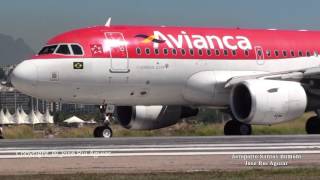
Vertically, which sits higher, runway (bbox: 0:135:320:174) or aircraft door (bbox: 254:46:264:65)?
aircraft door (bbox: 254:46:264:65)

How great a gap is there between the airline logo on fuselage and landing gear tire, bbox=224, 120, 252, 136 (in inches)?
121

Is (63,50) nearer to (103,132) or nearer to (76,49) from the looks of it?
(76,49)

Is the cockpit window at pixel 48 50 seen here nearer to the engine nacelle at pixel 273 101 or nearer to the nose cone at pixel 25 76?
the nose cone at pixel 25 76

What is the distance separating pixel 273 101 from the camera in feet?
85.3

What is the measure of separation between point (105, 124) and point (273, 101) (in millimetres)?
5849

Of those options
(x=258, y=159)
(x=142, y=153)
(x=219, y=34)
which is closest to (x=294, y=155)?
(x=258, y=159)

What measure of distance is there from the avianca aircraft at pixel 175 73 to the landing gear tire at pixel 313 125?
0.13 feet

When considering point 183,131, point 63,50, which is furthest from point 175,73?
point 183,131

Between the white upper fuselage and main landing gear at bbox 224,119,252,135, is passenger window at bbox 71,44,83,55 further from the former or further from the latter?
main landing gear at bbox 224,119,252,135

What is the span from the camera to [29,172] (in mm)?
13188

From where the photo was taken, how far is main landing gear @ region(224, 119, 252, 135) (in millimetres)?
29312

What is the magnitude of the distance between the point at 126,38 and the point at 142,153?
11.2 meters

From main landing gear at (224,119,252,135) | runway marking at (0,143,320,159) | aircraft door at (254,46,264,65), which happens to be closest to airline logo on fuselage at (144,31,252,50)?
aircraft door at (254,46,264,65)

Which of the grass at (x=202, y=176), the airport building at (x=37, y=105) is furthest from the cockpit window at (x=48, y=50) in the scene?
the grass at (x=202, y=176)
